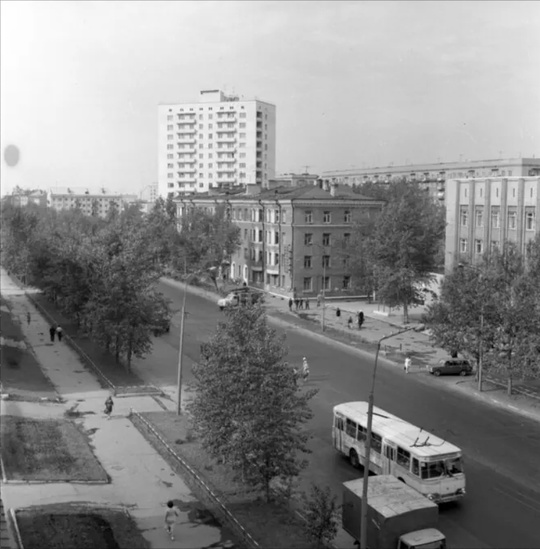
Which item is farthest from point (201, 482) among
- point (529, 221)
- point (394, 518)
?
point (529, 221)

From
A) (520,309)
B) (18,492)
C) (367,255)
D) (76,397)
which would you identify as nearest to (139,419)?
(76,397)

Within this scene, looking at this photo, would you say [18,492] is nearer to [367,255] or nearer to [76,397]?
[76,397]

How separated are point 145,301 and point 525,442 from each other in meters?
16.2

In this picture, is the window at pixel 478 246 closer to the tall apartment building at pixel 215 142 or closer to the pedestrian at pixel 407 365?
the pedestrian at pixel 407 365

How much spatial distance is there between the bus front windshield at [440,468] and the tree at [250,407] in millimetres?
2769

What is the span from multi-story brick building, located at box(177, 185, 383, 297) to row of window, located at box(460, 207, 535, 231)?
34.0 ft

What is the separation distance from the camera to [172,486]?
57.3 feet

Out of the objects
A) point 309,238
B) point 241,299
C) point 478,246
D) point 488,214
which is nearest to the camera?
point 241,299

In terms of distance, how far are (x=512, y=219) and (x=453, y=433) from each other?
914 inches

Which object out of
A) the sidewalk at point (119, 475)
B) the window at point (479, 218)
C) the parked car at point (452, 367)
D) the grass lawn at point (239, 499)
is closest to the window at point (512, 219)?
the window at point (479, 218)

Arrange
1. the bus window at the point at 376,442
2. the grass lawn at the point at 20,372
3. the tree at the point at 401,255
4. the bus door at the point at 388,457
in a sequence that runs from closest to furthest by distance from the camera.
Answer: the bus door at the point at 388,457, the bus window at the point at 376,442, the grass lawn at the point at 20,372, the tree at the point at 401,255

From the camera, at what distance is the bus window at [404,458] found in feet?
54.9

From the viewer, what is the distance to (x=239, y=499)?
16328 mm

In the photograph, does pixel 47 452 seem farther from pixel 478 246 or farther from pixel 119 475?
pixel 478 246
